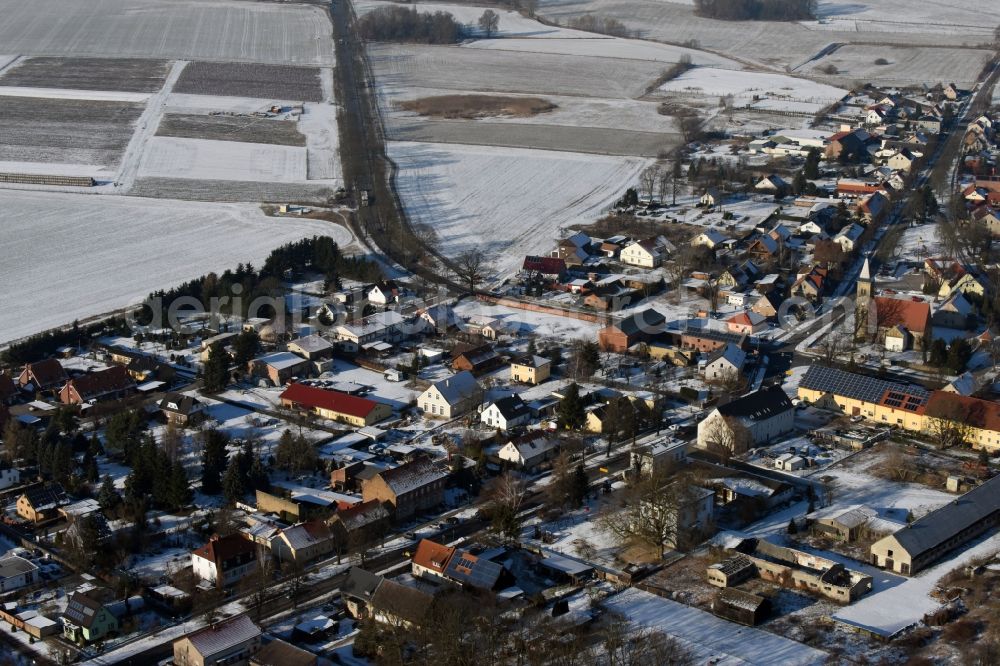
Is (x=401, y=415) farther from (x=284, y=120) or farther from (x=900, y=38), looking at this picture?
(x=900, y=38)

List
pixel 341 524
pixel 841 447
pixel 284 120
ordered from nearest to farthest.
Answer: pixel 341 524, pixel 841 447, pixel 284 120

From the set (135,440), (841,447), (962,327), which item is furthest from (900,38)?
(135,440)

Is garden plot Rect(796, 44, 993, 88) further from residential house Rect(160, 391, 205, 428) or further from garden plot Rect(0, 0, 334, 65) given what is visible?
residential house Rect(160, 391, 205, 428)

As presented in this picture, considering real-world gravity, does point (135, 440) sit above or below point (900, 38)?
below

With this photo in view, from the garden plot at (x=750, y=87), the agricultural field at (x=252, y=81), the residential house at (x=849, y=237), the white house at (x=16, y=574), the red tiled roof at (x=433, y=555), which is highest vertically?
the agricultural field at (x=252, y=81)

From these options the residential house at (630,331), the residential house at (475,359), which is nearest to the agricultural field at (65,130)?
the residential house at (475,359)

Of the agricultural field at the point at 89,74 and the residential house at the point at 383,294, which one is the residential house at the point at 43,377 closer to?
the residential house at the point at 383,294

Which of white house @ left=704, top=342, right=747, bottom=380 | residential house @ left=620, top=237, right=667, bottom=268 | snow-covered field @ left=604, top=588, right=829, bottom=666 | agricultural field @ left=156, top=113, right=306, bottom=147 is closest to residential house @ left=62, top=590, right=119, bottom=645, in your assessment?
snow-covered field @ left=604, top=588, right=829, bottom=666
